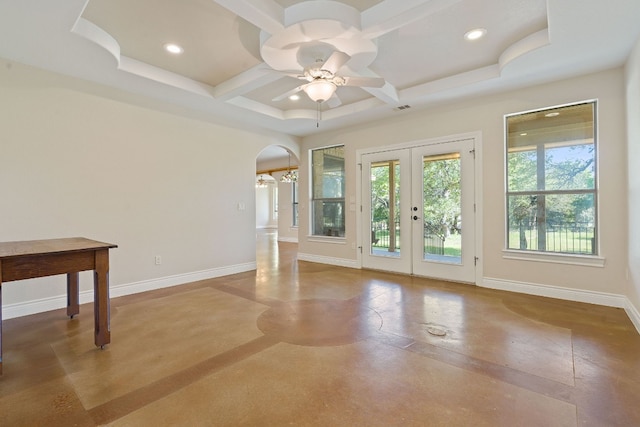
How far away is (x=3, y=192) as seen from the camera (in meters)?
3.06

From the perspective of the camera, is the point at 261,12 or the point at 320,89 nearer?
the point at 261,12

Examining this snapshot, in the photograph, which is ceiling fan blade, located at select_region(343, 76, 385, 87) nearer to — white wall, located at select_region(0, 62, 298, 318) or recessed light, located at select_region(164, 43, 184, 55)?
recessed light, located at select_region(164, 43, 184, 55)

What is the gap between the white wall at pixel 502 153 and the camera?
10.9 feet

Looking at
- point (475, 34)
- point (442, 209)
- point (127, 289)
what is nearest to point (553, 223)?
point (442, 209)

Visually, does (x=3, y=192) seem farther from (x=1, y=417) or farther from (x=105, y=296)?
(x=1, y=417)

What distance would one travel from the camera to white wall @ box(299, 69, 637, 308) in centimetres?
333

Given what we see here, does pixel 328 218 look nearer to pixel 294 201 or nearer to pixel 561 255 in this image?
pixel 561 255

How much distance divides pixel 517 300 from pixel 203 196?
4534mm

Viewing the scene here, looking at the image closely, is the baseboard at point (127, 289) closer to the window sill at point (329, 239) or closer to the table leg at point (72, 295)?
the table leg at point (72, 295)

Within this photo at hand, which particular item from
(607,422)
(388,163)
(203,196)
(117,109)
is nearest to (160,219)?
(203,196)

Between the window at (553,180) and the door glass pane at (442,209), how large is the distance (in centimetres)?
67

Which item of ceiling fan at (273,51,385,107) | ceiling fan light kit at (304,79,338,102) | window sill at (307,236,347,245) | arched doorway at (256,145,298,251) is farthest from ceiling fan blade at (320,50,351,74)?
arched doorway at (256,145,298,251)

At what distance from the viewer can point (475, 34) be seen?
9.73 feet

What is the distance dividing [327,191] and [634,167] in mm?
4383
